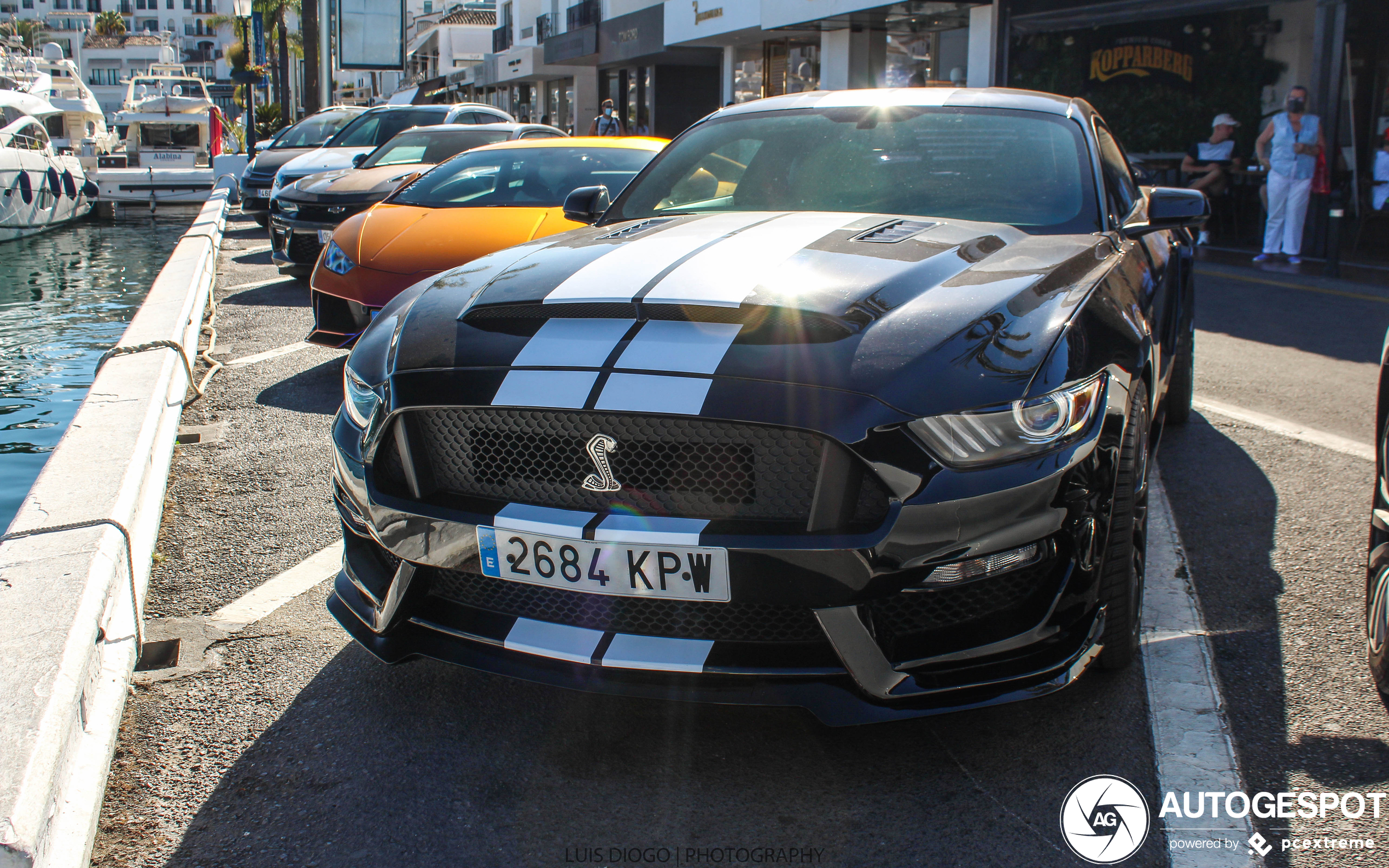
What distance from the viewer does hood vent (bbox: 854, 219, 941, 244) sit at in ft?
9.15

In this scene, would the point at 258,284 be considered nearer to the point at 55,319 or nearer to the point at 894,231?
the point at 55,319

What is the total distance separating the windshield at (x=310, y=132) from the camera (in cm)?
1523

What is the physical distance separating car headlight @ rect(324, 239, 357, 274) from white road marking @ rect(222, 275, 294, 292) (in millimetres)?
3956

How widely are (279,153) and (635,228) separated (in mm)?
12496

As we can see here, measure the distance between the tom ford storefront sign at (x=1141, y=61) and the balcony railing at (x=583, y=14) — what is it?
23107 mm

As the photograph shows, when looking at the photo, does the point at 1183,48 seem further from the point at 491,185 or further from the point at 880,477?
the point at 880,477

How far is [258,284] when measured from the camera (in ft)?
32.3

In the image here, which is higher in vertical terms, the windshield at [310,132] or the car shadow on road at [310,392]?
the windshield at [310,132]

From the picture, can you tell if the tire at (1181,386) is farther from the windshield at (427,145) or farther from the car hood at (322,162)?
the car hood at (322,162)

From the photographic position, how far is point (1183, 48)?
1438 centimetres

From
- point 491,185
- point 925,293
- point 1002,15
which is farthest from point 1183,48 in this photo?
point 925,293

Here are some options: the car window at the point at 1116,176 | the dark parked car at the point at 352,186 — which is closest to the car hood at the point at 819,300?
the car window at the point at 1116,176

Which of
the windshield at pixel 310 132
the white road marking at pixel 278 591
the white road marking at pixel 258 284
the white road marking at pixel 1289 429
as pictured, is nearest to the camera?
the white road marking at pixel 278 591

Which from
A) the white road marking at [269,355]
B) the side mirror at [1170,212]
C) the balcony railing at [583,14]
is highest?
the balcony railing at [583,14]
